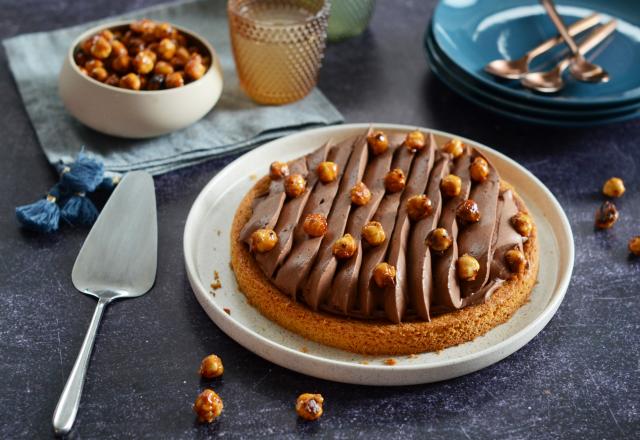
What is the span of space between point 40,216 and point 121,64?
558 millimetres

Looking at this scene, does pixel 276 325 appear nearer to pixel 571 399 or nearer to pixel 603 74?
pixel 571 399

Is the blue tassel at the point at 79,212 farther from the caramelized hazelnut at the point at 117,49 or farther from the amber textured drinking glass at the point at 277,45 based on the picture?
the amber textured drinking glass at the point at 277,45

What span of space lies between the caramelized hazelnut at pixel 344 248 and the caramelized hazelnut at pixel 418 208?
0.66ft

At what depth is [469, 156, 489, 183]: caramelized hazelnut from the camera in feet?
6.88

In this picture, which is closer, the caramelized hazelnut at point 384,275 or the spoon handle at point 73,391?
the spoon handle at point 73,391

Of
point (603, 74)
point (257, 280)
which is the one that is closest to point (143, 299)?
point (257, 280)

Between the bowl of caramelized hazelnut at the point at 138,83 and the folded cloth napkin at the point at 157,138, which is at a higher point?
the bowl of caramelized hazelnut at the point at 138,83

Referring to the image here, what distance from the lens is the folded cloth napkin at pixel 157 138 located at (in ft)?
8.19

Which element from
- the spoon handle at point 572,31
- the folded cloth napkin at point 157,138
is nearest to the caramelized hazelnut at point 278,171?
the folded cloth napkin at point 157,138

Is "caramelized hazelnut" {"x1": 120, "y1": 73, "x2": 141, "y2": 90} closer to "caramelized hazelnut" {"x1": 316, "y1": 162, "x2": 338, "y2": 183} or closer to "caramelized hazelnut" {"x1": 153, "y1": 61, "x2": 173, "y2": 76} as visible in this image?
"caramelized hazelnut" {"x1": 153, "y1": 61, "x2": 173, "y2": 76}

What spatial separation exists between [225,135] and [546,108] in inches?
40.7

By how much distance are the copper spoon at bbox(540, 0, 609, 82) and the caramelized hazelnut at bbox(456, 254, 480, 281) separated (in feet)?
3.76

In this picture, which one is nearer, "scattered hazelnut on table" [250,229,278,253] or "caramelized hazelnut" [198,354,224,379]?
"caramelized hazelnut" [198,354,224,379]

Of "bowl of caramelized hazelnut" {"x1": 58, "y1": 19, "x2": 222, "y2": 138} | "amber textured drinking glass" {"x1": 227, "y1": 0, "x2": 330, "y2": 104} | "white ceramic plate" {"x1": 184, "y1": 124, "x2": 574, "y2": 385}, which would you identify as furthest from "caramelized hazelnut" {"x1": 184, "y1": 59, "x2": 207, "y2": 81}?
"white ceramic plate" {"x1": 184, "y1": 124, "x2": 574, "y2": 385}
